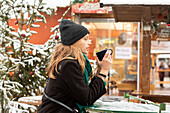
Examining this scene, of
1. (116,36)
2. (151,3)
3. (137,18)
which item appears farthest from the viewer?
(116,36)

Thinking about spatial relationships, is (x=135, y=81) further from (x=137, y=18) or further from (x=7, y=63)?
(x=7, y=63)

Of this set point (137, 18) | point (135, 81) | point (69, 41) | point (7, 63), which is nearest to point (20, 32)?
point (7, 63)

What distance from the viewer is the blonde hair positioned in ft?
6.86

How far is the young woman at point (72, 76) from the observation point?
2.02 metres

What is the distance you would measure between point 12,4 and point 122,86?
16.0ft

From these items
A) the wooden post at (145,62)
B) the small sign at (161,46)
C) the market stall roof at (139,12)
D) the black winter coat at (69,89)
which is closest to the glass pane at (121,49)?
the small sign at (161,46)

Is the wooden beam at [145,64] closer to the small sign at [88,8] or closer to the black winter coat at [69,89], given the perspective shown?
the small sign at [88,8]

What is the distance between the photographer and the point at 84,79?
2.12 metres

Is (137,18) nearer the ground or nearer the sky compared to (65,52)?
nearer the sky

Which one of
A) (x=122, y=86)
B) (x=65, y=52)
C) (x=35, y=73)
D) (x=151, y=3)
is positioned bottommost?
(x=122, y=86)

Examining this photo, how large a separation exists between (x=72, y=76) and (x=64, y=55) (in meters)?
0.19

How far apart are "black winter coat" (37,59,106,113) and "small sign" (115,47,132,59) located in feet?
27.0

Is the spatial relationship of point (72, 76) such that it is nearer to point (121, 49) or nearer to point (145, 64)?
point (145, 64)

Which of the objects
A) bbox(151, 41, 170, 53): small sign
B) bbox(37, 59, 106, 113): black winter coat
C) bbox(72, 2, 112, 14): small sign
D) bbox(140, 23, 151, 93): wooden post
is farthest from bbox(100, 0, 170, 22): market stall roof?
bbox(37, 59, 106, 113): black winter coat
